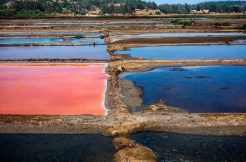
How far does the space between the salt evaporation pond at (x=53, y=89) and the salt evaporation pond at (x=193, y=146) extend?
314 centimetres

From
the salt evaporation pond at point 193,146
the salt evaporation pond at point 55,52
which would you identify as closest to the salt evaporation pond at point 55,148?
the salt evaporation pond at point 193,146

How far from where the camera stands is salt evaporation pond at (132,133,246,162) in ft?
33.3

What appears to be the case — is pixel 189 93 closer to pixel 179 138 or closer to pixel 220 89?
pixel 220 89

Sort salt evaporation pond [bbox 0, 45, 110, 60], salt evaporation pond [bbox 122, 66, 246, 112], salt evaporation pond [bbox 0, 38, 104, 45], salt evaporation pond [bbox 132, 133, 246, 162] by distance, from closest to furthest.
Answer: salt evaporation pond [bbox 132, 133, 246, 162], salt evaporation pond [bbox 122, 66, 246, 112], salt evaporation pond [bbox 0, 45, 110, 60], salt evaporation pond [bbox 0, 38, 104, 45]

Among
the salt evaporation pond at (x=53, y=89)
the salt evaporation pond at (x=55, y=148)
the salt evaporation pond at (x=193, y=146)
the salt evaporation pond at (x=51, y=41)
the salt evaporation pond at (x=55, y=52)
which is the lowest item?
the salt evaporation pond at (x=193, y=146)

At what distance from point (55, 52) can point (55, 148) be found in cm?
1980

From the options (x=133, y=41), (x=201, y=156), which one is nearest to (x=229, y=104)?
(x=201, y=156)

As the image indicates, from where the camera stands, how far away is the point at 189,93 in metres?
17.0

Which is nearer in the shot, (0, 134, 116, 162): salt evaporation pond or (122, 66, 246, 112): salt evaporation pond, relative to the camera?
(0, 134, 116, 162): salt evaporation pond

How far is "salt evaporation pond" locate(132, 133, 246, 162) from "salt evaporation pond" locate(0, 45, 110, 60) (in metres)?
15.4

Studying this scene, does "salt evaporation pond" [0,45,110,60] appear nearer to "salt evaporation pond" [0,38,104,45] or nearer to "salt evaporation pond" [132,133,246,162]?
"salt evaporation pond" [0,38,104,45]

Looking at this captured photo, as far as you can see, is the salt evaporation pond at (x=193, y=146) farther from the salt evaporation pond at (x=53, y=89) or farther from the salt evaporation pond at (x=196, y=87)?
the salt evaporation pond at (x=53, y=89)

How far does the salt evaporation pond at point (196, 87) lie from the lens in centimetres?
→ 1520

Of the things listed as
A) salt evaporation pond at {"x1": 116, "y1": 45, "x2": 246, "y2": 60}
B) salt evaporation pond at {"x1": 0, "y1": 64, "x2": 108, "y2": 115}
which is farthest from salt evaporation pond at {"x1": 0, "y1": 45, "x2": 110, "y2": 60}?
salt evaporation pond at {"x1": 0, "y1": 64, "x2": 108, "y2": 115}
